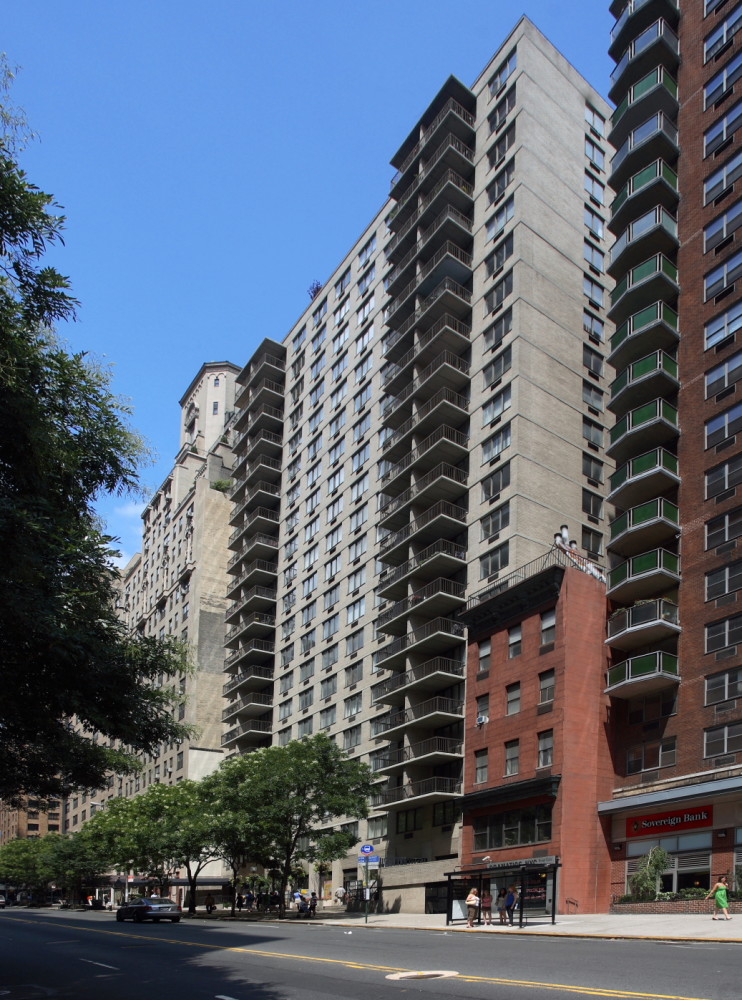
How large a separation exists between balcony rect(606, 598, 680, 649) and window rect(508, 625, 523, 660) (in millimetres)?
4258

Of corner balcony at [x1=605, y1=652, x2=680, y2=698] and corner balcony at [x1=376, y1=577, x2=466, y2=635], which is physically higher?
corner balcony at [x1=376, y1=577, x2=466, y2=635]

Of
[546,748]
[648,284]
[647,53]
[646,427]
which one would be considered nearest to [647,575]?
[646,427]

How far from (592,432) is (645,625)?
1859 cm

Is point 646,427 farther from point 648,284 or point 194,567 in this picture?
point 194,567

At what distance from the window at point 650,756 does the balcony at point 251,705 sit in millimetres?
46661

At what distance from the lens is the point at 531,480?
52469 millimetres

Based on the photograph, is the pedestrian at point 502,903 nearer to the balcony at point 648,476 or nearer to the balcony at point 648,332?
the balcony at point 648,476

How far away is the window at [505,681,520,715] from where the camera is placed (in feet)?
148

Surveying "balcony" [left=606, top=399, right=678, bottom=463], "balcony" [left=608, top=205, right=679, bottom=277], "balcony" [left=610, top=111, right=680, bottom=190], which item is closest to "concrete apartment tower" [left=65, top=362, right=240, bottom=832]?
"balcony" [left=606, top=399, right=678, bottom=463]

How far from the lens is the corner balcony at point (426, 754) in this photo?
172ft

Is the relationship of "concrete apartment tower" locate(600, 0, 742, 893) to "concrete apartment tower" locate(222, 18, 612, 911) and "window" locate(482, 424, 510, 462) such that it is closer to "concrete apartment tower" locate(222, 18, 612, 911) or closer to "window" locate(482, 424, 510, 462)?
"concrete apartment tower" locate(222, 18, 612, 911)

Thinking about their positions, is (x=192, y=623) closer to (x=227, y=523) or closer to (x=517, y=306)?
(x=227, y=523)

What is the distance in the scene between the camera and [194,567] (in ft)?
344

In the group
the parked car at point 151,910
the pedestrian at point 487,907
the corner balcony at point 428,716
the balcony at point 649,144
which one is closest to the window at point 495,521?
the corner balcony at point 428,716
